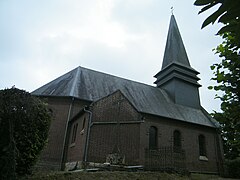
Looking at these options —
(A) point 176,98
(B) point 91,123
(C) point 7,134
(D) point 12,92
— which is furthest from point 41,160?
(A) point 176,98

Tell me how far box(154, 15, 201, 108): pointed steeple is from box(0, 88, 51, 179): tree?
15.6 meters

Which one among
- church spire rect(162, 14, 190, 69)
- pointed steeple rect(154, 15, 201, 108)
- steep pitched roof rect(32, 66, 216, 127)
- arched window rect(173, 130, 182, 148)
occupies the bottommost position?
arched window rect(173, 130, 182, 148)

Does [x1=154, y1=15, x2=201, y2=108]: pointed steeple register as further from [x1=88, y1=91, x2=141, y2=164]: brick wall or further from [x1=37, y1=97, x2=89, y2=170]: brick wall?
[x1=37, y1=97, x2=89, y2=170]: brick wall

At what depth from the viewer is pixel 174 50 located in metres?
27.3

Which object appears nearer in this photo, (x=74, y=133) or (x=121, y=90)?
(x=74, y=133)

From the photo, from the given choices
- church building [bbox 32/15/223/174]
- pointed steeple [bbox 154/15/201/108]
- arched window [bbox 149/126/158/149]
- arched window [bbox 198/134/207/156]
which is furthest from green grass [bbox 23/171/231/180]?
pointed steeple [bbox 154/15/201/108]

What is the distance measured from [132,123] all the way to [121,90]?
5770 mm

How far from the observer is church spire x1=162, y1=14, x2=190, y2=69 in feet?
86.6

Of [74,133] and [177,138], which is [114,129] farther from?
[177,138]

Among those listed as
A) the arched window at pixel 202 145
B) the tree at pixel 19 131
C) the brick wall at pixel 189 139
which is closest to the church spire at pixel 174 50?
the brick wall at pixel 189 139

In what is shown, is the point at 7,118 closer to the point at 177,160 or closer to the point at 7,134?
the point at 7,134

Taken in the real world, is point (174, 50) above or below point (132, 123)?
above

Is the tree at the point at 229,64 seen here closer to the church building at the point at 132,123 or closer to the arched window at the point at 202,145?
the church building at the point at 132,123

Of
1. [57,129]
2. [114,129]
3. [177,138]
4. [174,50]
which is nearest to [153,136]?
[177,138]
